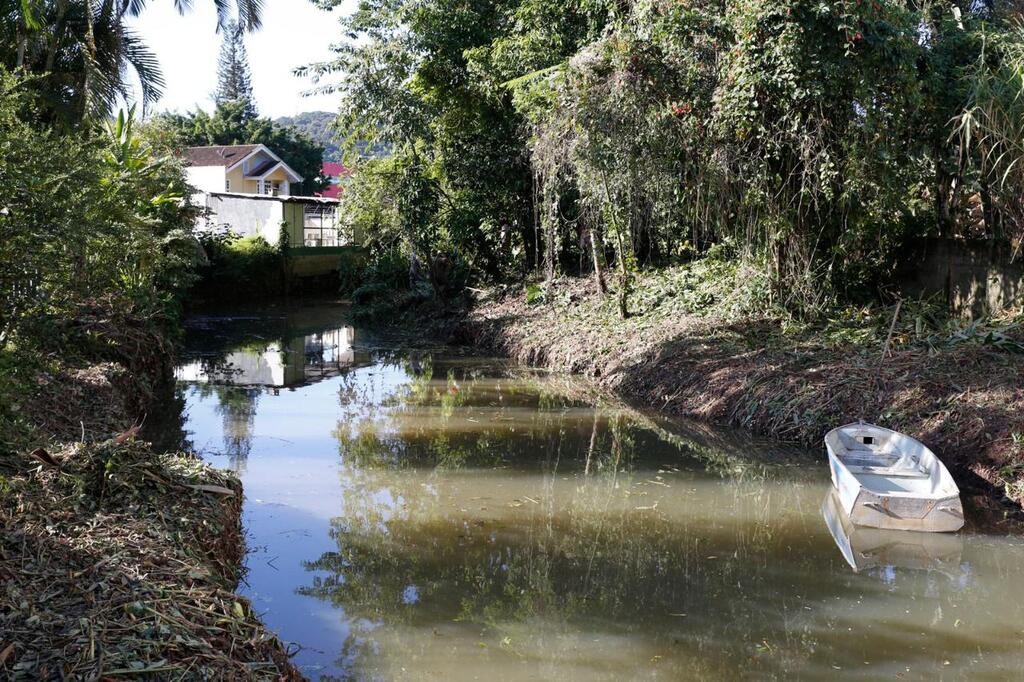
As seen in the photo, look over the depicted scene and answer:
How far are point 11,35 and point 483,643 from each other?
16.8 metres

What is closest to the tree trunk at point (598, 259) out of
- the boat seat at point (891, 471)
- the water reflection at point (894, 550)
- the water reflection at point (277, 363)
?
the water reflection at point (277, 363)

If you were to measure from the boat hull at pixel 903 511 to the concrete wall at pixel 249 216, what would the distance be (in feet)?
82.7

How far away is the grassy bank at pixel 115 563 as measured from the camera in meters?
4.24

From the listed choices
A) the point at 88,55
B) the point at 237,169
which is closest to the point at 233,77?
the point at 237,169

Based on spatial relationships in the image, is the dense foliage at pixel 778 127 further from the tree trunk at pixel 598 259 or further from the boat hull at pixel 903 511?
the boat hull at pixel 903 511

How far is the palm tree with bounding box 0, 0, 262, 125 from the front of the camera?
60.3 ft

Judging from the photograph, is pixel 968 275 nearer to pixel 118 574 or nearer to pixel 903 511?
pixel 903 511

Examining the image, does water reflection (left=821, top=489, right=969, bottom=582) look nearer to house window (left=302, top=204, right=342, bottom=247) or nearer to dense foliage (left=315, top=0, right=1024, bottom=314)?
dense foliage (left=315, top=0, right=1024, bottom=314)

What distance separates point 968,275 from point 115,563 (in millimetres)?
12705

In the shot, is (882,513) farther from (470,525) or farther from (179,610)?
(179,610)

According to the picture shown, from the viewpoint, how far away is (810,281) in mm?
14547

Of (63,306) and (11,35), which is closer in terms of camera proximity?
(63,306)

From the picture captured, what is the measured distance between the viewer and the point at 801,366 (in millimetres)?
12719

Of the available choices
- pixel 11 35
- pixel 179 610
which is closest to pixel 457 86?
pixel 11 35
